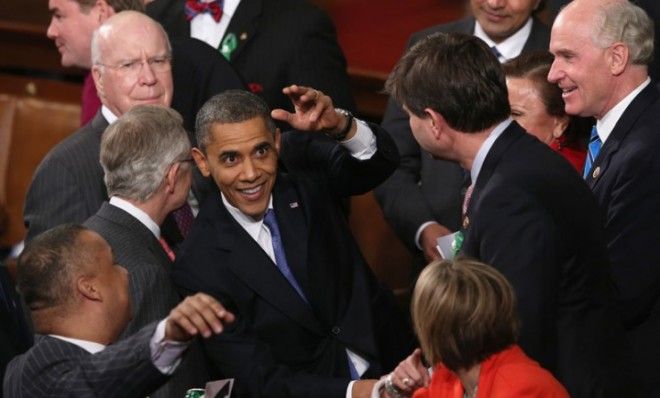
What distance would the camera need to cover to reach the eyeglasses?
4.84m

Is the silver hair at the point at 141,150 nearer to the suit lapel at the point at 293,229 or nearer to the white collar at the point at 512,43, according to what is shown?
the suit lapel at the point at 293,229

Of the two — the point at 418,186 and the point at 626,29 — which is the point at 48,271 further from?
the point at 418,186

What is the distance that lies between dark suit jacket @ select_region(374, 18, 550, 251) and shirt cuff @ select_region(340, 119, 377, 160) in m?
0.82

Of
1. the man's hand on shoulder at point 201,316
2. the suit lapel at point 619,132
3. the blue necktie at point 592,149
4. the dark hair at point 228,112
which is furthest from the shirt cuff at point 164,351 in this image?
the blue necktie at point 592,149

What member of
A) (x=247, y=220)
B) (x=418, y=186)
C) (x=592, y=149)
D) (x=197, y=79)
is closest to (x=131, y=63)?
(x=197, y=79)

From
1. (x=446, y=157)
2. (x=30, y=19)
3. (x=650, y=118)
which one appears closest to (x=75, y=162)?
(x=446, y=157)

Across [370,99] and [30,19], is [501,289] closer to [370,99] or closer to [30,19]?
[370,99]

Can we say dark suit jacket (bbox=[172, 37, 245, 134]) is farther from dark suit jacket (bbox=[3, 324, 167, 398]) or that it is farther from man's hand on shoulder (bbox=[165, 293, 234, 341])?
man's hand on shoulder (bbox=[165, 293, 234, 341])

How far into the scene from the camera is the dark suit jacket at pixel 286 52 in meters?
5.31

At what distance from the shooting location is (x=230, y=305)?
404 cm

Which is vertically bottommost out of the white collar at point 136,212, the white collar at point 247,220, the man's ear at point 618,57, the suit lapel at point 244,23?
the suit lapel at point 244,23

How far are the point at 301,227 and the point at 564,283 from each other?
90 cm

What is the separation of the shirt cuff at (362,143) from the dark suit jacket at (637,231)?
63 centimetres

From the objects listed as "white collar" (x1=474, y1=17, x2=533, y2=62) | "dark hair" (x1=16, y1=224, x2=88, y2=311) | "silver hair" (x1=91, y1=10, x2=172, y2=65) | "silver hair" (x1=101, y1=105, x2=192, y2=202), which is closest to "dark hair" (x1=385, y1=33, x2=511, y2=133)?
"silver hair" (x1=101, y1=105, x2=192, y2=202)
